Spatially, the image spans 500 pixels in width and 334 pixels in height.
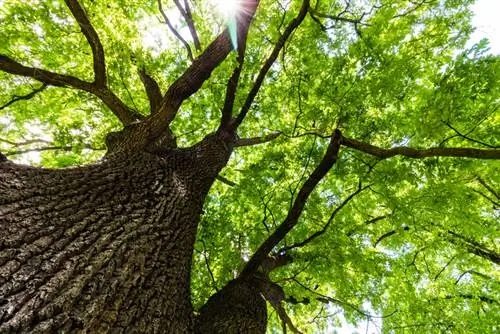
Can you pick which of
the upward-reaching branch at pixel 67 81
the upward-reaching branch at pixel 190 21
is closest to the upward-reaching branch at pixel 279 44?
the upward-reaching branch at pixel 67 81

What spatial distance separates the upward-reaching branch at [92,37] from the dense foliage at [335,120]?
216mm

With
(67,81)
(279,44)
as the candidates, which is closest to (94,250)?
(279,44)

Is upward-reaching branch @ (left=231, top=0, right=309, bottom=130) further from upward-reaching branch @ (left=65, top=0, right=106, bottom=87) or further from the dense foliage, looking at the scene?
upward-reaching branch @ (left=65, top=0, right=106, bottom=87)

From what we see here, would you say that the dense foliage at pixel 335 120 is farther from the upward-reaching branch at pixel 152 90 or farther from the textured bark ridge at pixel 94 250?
the textured bark ridge at pixel 94 250

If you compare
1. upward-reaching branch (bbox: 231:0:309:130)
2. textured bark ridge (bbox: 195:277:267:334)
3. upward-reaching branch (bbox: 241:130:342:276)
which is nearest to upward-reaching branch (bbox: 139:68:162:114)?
upward-reaching branch (bbox: 231:0:309:130)

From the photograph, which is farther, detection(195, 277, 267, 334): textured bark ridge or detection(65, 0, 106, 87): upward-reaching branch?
detection(65, 0, 106, 87): upward-reaching branch

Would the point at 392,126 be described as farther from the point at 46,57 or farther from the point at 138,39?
the point at 46,57

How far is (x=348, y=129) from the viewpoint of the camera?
548 cm

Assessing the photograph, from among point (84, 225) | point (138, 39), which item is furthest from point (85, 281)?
point (138, 39)

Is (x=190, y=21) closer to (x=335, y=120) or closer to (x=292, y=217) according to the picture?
(x=335, y=120)

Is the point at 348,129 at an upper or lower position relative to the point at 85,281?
upper

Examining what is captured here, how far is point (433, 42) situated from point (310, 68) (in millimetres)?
2461

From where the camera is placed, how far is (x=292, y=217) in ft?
12.3

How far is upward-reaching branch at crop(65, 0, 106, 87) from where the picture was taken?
469 centimetres
